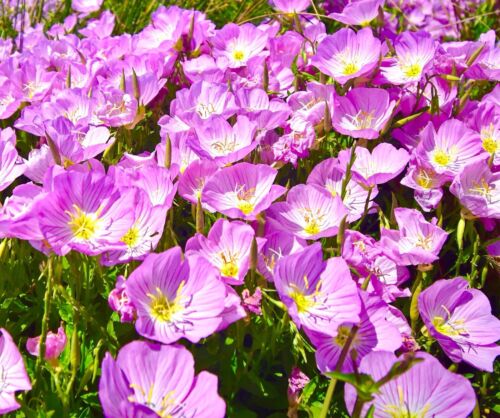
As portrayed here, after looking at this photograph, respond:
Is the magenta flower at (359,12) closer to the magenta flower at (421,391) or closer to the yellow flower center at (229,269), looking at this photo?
the yellow flower center at (229,269)

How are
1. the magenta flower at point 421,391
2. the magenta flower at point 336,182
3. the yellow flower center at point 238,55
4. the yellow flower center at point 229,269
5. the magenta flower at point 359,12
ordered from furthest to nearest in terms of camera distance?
the yellow flower center at point 238,55
the magenta flower at point 359,12
the magenta flower at point 336,182
the yellow flower center at point 229,269
the magenta flower at point 421,391

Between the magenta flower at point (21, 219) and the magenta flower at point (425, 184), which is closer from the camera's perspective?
the magenta flower at point (21, 219)

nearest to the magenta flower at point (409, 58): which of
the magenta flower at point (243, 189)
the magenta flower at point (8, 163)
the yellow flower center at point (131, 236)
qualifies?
the magenta flower at point (243, 189)

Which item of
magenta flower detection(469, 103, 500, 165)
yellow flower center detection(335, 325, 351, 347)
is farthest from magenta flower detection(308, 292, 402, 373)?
magenta flower detection(469, 103, 500, 165)

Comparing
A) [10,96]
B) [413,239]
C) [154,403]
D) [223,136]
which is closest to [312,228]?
[413,239]

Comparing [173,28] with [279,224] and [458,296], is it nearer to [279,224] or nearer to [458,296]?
[279,224]

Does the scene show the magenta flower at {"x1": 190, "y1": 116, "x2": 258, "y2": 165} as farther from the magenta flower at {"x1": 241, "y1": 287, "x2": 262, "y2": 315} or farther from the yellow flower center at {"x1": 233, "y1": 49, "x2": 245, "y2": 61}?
the yellow flower center at {"x1": 233, "y1": 49, "x2": 245, "y2": 61}
